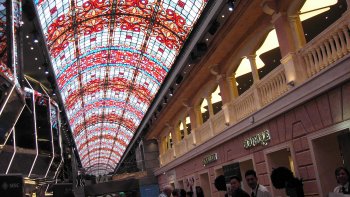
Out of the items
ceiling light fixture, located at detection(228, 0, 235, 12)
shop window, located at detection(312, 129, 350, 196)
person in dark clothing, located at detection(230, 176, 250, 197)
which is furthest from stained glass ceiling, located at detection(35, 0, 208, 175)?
person in dark clothing, located at detection(230, 176, 250, 197)

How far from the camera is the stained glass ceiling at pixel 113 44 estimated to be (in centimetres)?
1972

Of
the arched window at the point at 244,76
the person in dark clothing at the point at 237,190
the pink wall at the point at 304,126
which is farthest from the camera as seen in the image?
the arched window at the point at 244,76

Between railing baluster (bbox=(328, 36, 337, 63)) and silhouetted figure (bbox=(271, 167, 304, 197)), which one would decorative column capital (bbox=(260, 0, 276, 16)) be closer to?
railing baluster (bbox=(328, 36, 337, 63))

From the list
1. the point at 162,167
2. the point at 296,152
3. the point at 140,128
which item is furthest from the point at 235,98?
the point at 140,128

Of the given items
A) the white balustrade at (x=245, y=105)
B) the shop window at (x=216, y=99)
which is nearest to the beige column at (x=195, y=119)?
the shop window at (x=216, y=99)

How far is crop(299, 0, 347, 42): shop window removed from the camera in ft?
37.6

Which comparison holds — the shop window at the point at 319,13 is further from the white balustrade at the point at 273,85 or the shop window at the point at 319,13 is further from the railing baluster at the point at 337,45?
the railing baluster at the point at 337,45

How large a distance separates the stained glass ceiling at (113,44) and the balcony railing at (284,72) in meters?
4.97

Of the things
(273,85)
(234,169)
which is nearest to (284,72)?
(273,85)

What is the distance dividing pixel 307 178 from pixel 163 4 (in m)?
12.4

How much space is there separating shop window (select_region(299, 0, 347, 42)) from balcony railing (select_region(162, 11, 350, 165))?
167 centimetres

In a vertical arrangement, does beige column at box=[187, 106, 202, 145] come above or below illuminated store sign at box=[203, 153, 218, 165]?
above

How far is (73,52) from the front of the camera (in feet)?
82.0

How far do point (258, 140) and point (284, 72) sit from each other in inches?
112
